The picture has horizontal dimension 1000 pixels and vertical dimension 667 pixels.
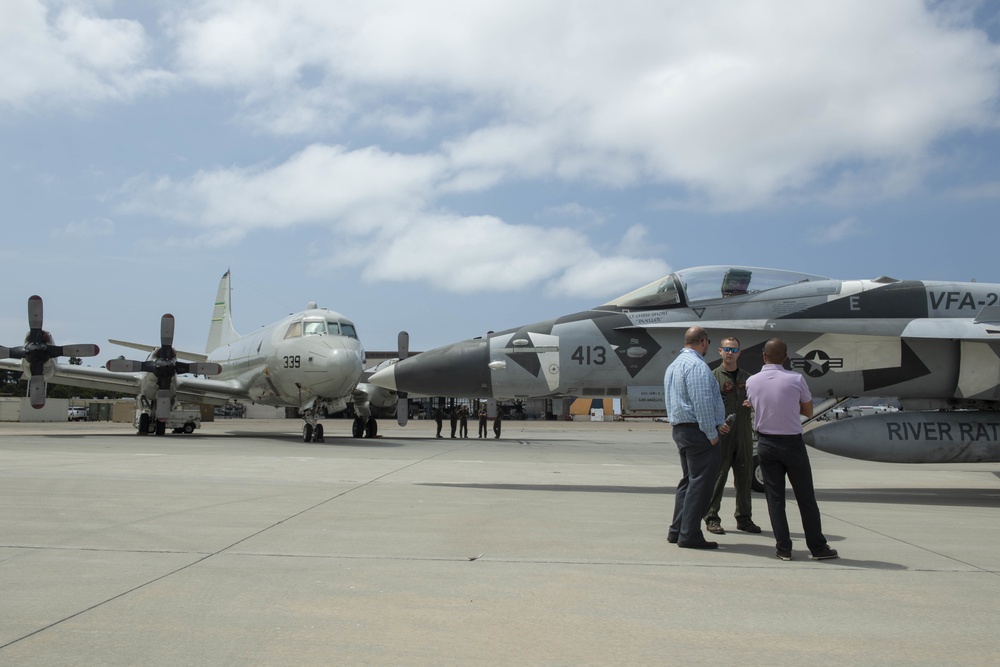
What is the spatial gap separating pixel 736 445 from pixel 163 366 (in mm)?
24948

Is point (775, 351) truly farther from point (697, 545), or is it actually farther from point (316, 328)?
point (316, 328)

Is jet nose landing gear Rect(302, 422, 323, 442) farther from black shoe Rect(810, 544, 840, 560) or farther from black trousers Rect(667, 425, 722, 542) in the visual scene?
black shoe Rect(810, 544, 840, 560)

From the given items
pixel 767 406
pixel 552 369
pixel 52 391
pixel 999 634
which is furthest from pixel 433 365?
pixel 52 391

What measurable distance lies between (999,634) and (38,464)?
12878mm

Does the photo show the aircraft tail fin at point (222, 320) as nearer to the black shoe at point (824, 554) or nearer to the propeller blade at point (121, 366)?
the propeller blade at point (121, 366)

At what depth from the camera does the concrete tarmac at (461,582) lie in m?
3.42

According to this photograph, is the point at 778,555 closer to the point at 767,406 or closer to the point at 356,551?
the point at 767,406

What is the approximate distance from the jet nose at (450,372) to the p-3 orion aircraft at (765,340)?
2cm

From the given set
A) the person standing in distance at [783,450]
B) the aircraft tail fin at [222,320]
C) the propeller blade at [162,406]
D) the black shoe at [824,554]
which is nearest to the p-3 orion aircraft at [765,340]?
the person standing in distance at [783,450]

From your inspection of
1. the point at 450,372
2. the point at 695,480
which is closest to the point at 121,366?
the point at 450,372

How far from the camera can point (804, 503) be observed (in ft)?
19.0

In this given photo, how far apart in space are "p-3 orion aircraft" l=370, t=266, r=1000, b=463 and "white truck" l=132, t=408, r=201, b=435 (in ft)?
68.9

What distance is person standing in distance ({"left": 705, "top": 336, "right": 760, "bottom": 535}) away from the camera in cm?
704

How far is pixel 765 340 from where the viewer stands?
10.4 m
